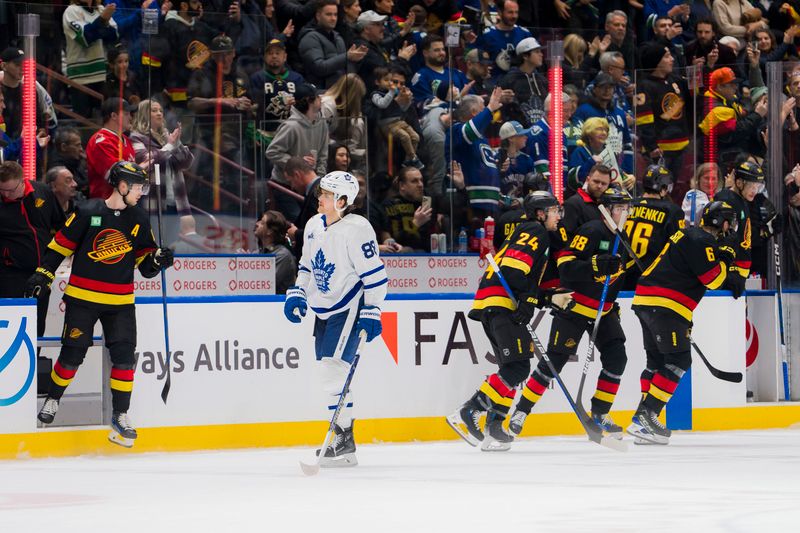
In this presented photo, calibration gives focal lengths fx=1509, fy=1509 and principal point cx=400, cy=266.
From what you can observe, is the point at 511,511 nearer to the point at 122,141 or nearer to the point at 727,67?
the point at 122,141

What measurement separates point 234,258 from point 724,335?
3382mm

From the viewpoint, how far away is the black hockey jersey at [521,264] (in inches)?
341

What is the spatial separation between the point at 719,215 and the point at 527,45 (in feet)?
8.63

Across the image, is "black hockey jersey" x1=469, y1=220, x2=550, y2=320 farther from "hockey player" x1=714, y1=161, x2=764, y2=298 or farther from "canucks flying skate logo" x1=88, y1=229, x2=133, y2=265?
"canucks flying skate logo" x1=88, y1=229, x2=133, y2=265

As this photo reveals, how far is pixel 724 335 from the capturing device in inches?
406

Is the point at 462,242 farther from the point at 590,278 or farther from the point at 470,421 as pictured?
the point at 470,421

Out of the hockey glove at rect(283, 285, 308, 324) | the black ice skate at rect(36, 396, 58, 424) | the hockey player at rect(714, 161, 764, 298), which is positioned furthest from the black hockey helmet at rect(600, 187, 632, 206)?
the black ice skate at rect(36, 396, 58, 424)

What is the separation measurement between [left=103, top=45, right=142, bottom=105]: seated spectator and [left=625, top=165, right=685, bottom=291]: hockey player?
10.9 ft

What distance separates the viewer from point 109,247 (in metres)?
8.52

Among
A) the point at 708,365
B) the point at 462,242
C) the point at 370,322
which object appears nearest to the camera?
the point at 370,322

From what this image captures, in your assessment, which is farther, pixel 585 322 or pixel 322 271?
pixel 585 322

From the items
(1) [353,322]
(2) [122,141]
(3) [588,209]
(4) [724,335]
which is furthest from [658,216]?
(2) [122,141]

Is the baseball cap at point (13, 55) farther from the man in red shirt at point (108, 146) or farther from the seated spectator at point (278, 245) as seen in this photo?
the seated spectator at point (278, 245)

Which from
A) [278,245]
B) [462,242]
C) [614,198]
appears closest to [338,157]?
[278,245]
